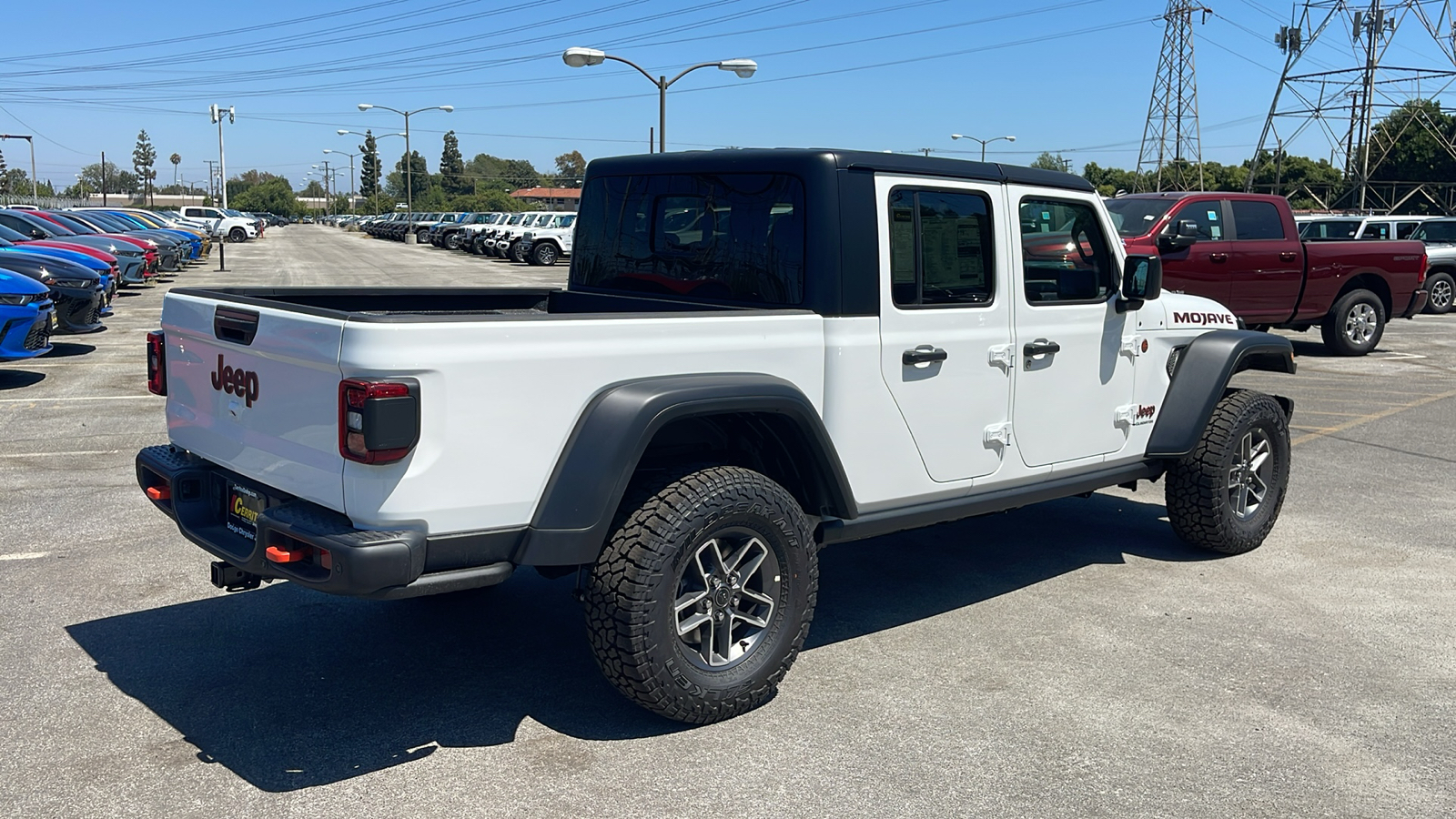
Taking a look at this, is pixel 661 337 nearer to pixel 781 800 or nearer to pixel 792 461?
pixel 792 461

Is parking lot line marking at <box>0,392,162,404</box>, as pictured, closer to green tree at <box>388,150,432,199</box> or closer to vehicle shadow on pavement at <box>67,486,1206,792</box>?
vehicle shadow on pavement at <box>67,486,1206,792</box>

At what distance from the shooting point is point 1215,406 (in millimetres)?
6066

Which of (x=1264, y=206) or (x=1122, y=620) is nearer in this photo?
(x=1122, y=620)

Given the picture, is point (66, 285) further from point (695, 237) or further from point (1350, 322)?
point (1350, 322)

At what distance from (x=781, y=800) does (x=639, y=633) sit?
2.20ft

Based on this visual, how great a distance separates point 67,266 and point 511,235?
2754 centimetres

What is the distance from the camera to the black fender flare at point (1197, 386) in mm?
5859

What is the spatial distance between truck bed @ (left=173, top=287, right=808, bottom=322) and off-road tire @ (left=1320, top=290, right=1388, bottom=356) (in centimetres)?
1303

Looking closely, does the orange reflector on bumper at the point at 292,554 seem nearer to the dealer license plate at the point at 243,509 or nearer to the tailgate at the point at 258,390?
the tailgate at the point at 258,390

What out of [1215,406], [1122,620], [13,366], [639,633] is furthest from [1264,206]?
[13,366]

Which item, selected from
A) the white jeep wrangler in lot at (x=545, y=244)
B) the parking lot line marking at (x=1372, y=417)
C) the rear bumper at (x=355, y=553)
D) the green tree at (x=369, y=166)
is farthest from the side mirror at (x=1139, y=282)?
the green tree at (x=369, y=166)

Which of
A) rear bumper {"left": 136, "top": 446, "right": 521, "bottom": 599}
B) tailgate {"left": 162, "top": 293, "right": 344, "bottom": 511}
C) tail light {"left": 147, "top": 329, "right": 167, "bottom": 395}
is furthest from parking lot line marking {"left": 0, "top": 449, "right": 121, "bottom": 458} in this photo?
rear bumper {"left": 136, "top": 446, "right": 521, "bottom": 599}

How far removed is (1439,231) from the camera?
24.0m

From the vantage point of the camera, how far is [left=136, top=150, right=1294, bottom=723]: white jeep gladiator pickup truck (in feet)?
11.6
